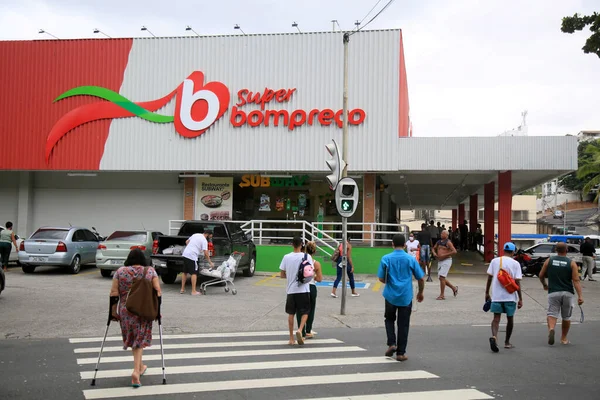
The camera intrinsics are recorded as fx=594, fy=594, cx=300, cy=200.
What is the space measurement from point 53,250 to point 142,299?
1329 centimetres

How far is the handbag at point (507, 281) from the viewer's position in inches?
351

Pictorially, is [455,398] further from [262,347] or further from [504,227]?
[504,227]

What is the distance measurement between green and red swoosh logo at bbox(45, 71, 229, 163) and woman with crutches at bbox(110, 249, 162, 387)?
57.0ft

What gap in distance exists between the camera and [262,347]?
354 inches

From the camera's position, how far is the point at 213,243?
1673cm

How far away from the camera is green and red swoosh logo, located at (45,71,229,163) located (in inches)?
934

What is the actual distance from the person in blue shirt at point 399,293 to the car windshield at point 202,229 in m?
9.64

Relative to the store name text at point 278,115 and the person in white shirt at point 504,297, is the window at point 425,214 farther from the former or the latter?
the person in white shirt at point 504,297

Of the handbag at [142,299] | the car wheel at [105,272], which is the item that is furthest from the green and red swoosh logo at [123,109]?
the handbag at [142,299]

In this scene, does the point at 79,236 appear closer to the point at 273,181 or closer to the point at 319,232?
the point at 273,181

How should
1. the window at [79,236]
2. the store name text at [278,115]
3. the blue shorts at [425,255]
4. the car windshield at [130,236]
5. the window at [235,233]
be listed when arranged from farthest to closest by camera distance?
the store name text at [278,115], the window at [79,236], the blue shorts at [425,255], the car windshield at [130,236], the window at [235,233]

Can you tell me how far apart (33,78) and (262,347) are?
20412 mm

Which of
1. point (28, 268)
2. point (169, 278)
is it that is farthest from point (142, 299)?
point (28, 268)

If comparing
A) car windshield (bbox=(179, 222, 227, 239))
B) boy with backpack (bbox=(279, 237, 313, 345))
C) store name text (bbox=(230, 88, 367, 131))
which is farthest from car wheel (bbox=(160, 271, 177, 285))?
boy with backpack (bbox=(279, 237, 313, 345))
